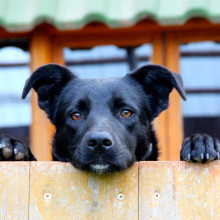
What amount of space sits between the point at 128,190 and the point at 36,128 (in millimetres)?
3106

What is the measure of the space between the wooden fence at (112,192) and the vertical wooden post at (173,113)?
113 inches

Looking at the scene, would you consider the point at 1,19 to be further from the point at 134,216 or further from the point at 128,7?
the point at 134,216

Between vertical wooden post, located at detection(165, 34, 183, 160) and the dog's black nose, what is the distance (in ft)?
9.05

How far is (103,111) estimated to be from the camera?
355cm

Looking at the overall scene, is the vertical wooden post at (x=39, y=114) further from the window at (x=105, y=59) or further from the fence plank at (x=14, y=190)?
the fence plank at (x=14, y=190)

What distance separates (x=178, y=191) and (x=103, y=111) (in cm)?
89

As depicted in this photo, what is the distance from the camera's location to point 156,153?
4.18 m

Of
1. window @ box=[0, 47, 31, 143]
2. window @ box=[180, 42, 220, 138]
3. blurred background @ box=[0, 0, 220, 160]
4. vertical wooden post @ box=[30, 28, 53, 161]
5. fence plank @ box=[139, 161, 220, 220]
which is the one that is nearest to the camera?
fence plank @ box=[139, 161, 220, 220]

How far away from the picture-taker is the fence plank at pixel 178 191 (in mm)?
2834

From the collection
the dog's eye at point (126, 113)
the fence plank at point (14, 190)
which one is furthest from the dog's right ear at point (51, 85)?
the fence plank at point (14, 190)

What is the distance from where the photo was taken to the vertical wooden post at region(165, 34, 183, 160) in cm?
582

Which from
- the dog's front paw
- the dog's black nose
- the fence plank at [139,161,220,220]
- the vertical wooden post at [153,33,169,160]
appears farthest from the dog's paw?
the vertical wooden post at [153,33,169,160]

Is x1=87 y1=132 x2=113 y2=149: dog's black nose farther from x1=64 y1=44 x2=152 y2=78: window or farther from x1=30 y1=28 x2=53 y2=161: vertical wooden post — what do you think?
x1=64 y1=44 x2=152 y2=78: window

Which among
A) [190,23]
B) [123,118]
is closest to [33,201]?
[123,118]
